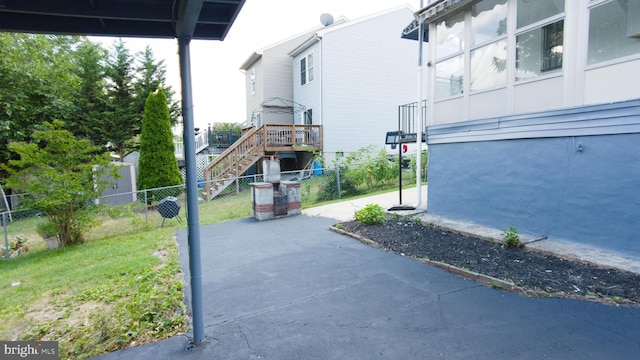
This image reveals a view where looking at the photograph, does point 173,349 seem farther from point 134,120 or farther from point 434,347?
point 134,120

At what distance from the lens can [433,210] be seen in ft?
25.5

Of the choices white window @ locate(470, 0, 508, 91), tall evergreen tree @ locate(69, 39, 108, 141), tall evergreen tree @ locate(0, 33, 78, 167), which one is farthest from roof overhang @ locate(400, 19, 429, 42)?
tall evergreen tree @ locate(69, 39, 108, 141)

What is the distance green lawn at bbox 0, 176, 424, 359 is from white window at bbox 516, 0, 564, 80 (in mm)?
6736

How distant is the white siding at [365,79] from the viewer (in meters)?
16.6

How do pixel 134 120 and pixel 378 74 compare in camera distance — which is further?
pixel 134 120

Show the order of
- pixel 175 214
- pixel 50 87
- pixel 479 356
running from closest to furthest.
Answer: pixel 479 356 < pixel 175 214 < pixel 50 87

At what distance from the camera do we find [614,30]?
4.87m

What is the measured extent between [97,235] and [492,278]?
30.1 feet

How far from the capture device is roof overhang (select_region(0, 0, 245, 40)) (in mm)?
2721

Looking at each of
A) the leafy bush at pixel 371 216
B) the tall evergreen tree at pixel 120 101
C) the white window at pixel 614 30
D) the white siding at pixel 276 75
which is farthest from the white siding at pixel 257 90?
the white window at pixel 614 30

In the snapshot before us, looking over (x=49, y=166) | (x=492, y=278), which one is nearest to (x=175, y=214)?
(x=49, y=166)

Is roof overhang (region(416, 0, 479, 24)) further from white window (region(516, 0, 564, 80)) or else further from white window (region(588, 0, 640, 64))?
white window (region(588, 0, 640, 64))

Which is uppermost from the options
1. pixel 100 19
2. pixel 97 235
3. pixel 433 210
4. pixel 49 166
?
pixel 100 19

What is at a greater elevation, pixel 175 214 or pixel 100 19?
pixel 100 19
